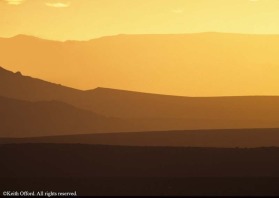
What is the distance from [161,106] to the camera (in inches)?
432

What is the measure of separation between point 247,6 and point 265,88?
146 cm

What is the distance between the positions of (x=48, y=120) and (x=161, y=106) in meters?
1.93

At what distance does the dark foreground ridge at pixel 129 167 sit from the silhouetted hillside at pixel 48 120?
258 millimetres

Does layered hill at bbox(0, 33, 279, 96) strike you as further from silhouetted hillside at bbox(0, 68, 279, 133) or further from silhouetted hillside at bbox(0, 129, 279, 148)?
silhouetted hillside at bbox(0, 129, 279, 148)

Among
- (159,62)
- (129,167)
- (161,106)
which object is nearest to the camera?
(129,167)

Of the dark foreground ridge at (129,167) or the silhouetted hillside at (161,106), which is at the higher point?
the silhouetted hillside at (161,106)

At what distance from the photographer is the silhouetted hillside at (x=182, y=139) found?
1079cm

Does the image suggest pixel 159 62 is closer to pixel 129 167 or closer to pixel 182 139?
pixel 182 139

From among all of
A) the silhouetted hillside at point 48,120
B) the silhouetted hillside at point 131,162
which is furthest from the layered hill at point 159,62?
the silhouetted hillside at point 131,162

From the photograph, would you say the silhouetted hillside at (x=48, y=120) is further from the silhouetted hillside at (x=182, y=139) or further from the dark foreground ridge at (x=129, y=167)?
the dark foreground ridge at (x=129, y=167)

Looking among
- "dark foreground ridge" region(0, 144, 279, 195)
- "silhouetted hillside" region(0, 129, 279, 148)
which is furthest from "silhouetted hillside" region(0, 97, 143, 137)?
"dark foreground ridge" region(0, 144, 279, 195)

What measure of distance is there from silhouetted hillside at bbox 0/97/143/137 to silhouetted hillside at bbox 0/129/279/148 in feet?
0.33

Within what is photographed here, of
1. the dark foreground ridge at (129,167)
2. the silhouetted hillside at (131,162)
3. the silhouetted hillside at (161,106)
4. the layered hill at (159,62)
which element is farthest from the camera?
the layered hill at (159,62)

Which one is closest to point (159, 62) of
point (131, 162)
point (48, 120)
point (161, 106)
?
point (161, 106)
